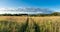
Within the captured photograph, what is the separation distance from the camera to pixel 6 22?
592 cm

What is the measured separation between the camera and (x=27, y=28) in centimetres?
571

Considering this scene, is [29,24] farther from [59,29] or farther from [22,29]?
[59,29]

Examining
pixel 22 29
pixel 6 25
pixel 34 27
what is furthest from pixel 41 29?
pixel 6 25

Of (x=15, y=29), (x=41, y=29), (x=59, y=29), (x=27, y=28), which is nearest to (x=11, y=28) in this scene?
(x=15, y=29)

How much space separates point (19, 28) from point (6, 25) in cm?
39

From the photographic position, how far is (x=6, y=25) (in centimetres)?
576

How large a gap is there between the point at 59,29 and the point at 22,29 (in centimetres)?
108

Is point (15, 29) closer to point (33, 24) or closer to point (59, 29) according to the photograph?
point (33, 24)

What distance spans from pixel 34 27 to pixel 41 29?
0.21 meters

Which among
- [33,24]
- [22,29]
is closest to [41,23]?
[33,24]

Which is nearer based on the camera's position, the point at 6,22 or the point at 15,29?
the point at 15,29

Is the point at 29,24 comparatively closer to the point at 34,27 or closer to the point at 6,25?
the point at 34,27

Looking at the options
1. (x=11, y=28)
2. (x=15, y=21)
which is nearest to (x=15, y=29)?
(x=11, y=28)

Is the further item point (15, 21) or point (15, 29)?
point (15, 21)
